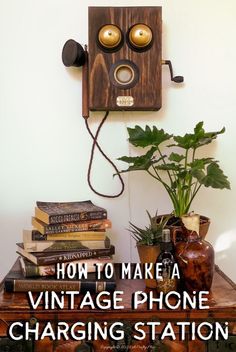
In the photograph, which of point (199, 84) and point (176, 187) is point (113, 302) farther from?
point (199, 84)

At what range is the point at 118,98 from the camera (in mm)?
1498

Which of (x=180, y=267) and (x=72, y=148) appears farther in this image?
(x=72, y=148)

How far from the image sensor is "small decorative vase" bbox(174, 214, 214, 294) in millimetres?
1188

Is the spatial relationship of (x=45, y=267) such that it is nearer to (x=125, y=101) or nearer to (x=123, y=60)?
(x=125, y=101)

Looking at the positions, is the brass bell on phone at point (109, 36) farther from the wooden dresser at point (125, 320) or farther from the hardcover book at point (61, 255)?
the wooden dresser at point (125, 320)

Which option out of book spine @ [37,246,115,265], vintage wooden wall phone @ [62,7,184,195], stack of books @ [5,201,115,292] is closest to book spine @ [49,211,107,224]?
stack of books @ [5,201,115,292]

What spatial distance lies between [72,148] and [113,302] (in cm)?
65

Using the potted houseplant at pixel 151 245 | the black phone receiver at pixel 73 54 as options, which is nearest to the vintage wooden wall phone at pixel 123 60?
the black phone receiver at pixel 73 54

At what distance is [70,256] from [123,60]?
72 centimetres

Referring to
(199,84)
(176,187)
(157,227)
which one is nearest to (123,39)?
(199,84)

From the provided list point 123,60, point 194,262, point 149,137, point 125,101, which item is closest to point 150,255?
point 194,262

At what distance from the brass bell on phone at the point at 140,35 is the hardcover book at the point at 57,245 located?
71 cm

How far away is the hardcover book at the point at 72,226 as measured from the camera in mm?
1282

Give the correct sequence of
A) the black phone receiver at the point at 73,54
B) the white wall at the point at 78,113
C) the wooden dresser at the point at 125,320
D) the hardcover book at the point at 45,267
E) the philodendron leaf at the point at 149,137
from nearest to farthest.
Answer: the wooden dresser at the point at 125,320
the hardcover book at the point at 45,267
the philodendron leaf at the point at 149,137
the black phone receiver at the point at 73,54
the white wall at the point at 78,113
